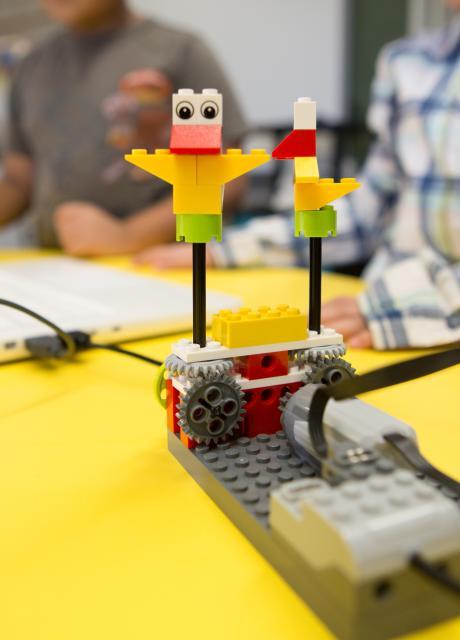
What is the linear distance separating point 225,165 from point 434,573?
20 centimetres

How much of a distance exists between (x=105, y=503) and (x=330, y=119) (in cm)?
220

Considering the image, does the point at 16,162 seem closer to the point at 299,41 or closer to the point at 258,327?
the point at 258,327

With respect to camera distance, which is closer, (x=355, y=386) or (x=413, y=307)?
(x=355, y=386)

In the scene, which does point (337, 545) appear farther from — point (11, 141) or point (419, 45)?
point (11, 141)

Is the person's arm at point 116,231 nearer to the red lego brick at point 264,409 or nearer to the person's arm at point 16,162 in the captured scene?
the person's arm at point 16,162

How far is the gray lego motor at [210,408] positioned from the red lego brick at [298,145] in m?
0.11

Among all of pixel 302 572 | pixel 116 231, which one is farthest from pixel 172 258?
pixel 302 572

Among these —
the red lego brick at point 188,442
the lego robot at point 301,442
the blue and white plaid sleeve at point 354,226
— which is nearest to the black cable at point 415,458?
the lego robot at point 301,442

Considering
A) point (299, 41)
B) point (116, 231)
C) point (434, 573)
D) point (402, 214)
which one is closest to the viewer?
point (434, 573)

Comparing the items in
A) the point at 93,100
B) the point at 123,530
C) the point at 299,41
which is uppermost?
the point at 299,41

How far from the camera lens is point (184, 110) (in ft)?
0.98

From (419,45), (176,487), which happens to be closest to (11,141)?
(419,45)

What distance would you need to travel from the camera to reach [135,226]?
1.14 metres

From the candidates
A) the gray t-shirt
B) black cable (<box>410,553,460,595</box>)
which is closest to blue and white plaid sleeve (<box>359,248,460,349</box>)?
black cable (<box>410,553,460,595</box>)
